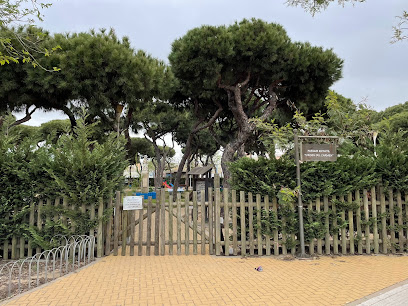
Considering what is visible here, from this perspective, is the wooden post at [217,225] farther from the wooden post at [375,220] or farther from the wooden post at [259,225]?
the wooden post at [375,220]

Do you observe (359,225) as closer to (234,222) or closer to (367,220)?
(367,220)

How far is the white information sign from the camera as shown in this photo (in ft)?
20.1

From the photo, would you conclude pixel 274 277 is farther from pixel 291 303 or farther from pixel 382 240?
pixel 382 240

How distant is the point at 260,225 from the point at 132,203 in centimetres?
301

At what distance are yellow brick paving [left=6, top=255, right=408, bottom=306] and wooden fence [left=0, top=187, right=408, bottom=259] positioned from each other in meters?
0.32

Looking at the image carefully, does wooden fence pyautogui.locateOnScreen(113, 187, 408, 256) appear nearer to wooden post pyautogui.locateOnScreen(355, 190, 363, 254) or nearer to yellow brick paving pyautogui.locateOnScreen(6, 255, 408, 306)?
wooden post pyautogui.locateOnScreen(355, 190, 363, 254)

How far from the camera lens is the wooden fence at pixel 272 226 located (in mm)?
6133

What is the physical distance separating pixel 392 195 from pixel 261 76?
7.60 metres

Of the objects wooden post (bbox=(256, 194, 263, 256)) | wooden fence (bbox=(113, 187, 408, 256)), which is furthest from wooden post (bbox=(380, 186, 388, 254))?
wooden post (bbox=(256, 194, 263, 256))

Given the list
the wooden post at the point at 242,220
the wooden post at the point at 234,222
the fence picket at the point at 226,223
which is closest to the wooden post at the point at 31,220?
the fence picket at the point at 226,223

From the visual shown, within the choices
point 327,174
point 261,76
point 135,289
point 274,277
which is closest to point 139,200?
point 135,289

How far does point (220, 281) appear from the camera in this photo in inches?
176

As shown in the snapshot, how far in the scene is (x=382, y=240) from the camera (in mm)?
6328

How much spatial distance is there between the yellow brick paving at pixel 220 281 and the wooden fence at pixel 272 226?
0.32 metres
